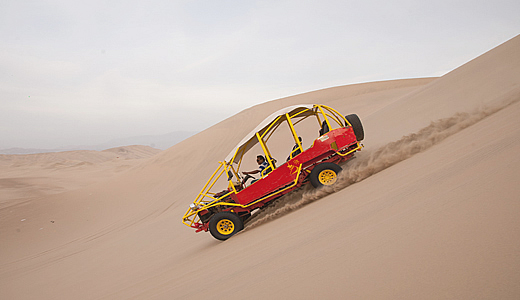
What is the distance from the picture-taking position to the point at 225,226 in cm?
643

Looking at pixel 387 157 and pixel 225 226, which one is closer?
pixel 387 157

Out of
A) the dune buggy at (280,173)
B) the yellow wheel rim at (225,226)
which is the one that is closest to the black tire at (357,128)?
the dune buggy at (280,173)

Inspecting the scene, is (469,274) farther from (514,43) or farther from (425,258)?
(514,43)

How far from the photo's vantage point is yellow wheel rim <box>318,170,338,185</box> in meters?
5.91

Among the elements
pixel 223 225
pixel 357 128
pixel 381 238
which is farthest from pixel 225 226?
pixel 381 238

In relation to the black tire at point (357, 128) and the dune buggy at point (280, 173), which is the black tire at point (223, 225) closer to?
the dune buggy at point (280, 173)

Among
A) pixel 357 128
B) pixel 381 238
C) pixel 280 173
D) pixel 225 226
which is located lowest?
pixel 381 238

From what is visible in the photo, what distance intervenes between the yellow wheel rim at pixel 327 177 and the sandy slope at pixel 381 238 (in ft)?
0.89

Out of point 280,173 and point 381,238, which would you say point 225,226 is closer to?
point 280,173

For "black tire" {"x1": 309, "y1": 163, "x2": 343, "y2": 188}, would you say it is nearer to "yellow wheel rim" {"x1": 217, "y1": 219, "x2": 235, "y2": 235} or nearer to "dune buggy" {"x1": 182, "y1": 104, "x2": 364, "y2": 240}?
"dune buggy" {"x1": 182, "y1": 104, "x2": 364, "y2": 240}

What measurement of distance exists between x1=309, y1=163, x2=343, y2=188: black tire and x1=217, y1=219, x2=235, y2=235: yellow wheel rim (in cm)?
192

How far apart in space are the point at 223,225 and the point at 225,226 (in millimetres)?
47

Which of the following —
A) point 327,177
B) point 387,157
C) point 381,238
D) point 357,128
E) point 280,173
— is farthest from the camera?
point 357,128

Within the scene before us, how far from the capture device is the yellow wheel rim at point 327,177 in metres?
5.91
